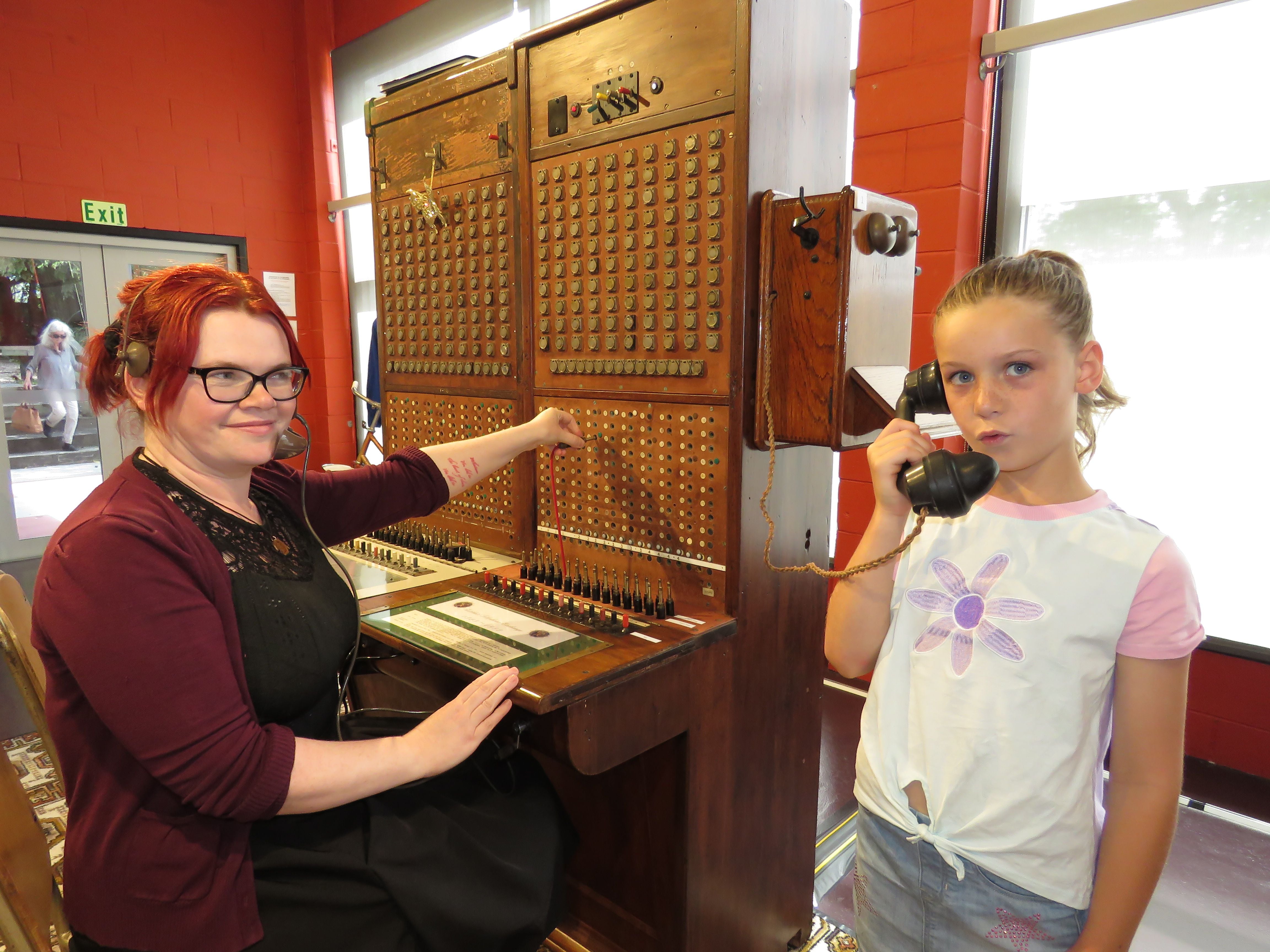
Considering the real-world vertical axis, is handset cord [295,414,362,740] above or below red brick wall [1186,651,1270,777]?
above

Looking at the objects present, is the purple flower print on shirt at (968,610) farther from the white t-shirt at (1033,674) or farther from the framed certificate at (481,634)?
the framed certificate at (481,634)

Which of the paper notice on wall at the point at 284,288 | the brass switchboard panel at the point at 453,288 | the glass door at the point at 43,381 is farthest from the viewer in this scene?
the paper notice on wall at the point at 284,288

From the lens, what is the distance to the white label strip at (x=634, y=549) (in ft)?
5.42

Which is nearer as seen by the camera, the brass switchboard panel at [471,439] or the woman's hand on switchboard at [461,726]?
the woman's hand on switchboard at [461,726]

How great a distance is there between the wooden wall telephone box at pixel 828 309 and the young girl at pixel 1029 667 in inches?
13.8

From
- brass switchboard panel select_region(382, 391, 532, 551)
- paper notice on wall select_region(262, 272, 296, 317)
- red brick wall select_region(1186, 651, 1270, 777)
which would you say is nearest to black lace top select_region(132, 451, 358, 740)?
brass switchboard panel select_region(382, 391, 532, 551)

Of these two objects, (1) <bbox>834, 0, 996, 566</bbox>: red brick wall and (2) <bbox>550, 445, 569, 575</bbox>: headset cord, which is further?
(1) <bbox>834, 0, 996, 566</bbox>: red brick wall

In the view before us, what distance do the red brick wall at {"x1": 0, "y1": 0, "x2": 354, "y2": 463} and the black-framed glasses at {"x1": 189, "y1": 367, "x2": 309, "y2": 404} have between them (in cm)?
442

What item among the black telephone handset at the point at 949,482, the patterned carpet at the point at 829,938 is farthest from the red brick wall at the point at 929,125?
the black telephone handset at the point at 949,482

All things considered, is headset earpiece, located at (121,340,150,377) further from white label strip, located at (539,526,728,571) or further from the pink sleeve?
the pink sleeve

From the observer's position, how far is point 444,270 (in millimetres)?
2236

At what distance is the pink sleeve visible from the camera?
3.04 feet

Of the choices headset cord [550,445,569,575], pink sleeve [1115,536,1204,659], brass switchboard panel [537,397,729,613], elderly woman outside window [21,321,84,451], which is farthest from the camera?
elderly woman outside window [21,321,84,451]

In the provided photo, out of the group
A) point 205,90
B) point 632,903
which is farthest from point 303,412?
point 632,903
